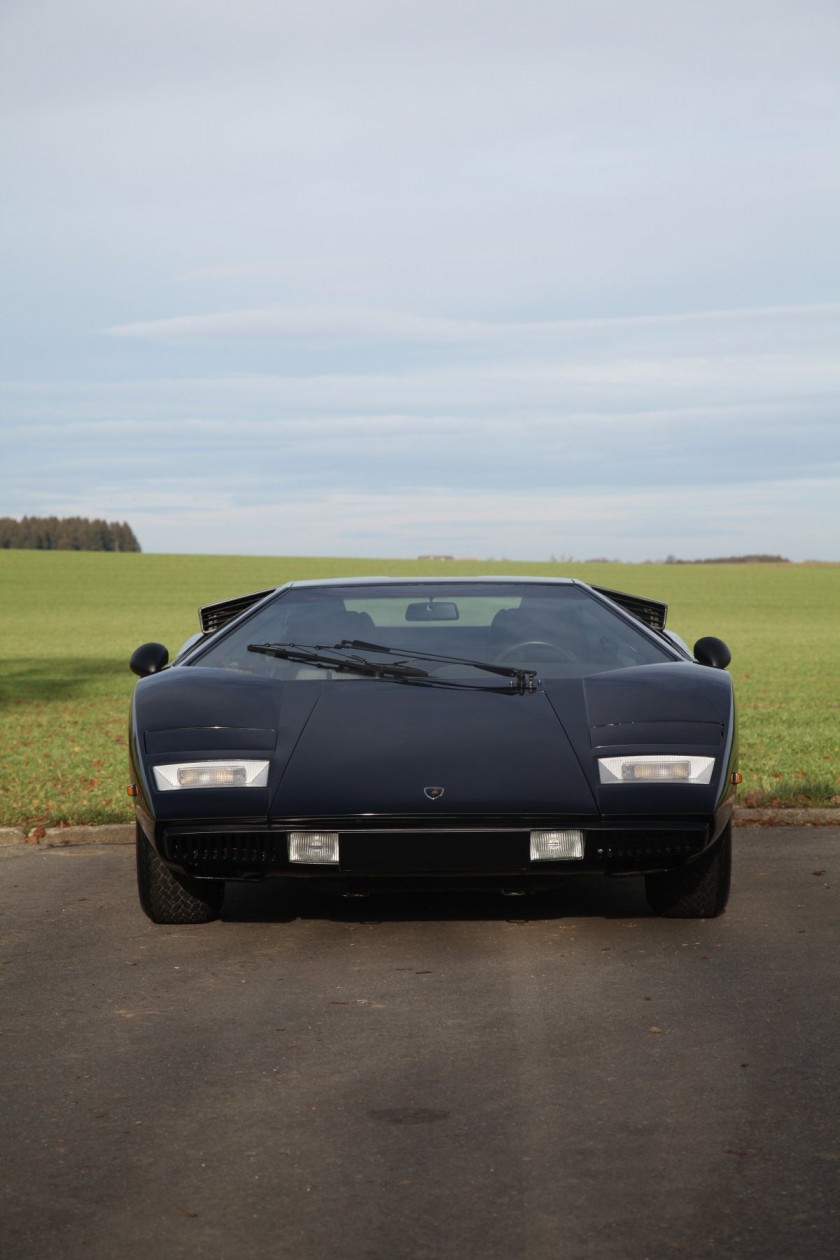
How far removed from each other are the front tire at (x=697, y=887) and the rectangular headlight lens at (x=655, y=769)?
17.8 inches

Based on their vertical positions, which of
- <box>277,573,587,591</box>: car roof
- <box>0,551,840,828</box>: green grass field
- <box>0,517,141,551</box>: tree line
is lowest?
<box>0,551,840,828</box>: green grass field

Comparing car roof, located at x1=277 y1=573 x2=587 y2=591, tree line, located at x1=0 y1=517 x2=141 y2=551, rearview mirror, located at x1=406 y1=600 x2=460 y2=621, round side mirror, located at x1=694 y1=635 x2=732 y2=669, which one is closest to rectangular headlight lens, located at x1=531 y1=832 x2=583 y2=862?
round side mirror, located at x1=694 y1=635 x2=732 y2=669

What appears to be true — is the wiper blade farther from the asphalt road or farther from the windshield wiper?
the asphalt road

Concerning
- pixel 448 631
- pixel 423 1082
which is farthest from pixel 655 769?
pixel 423 1082

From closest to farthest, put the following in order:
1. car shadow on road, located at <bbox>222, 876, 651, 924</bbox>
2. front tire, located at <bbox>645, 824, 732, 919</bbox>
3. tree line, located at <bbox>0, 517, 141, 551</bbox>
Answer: front tire, located at <bbox>645, 824, 732, 919</bbox> < car shadow on road, located at <bbox>222, 876, 651, 924</bbox> < tree line, located at <bbox>0, 517, 141, 551</bbox>

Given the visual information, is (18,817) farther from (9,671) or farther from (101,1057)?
(9,671)

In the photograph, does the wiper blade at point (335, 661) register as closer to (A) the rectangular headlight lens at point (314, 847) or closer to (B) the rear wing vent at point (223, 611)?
(B) the rear wing vent at point (223, 611)

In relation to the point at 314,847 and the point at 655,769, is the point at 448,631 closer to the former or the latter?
the point at 655,769

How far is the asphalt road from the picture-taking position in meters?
2.89

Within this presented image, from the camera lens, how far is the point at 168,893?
5.69 metres

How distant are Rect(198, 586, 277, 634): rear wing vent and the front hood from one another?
1408mm

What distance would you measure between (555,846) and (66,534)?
12640 centimetres

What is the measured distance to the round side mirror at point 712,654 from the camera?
6.01m

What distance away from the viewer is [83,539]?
12888cm
